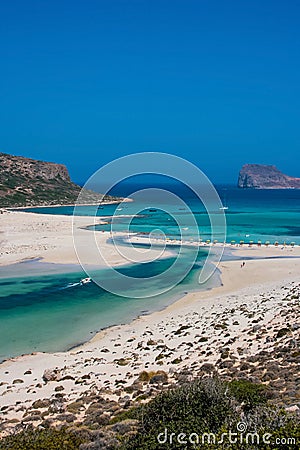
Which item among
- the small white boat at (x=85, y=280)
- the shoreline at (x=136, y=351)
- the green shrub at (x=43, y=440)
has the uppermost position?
the small white boat at (x=85, y=280)

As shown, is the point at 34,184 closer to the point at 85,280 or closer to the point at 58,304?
the point at 85,280

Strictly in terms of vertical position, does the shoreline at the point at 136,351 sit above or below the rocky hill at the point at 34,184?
below

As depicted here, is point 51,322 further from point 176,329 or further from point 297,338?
point 297,338

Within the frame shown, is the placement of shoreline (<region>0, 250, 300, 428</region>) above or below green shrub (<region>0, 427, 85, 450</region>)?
below

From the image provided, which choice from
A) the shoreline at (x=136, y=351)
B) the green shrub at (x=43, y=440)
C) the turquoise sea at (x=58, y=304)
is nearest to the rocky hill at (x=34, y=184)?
the turquoise sea at (x=58, y=304)

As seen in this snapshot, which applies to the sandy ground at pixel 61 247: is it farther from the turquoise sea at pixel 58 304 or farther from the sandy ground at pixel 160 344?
the sandy ground at pixel 160 344

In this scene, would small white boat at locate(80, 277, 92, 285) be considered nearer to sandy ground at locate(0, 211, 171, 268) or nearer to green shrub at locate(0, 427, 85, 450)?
sandy ground at locate(0, 211, 171, 268)

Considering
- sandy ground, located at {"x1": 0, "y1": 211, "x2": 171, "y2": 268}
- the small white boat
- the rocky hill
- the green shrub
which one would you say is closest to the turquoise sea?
the small white boat
